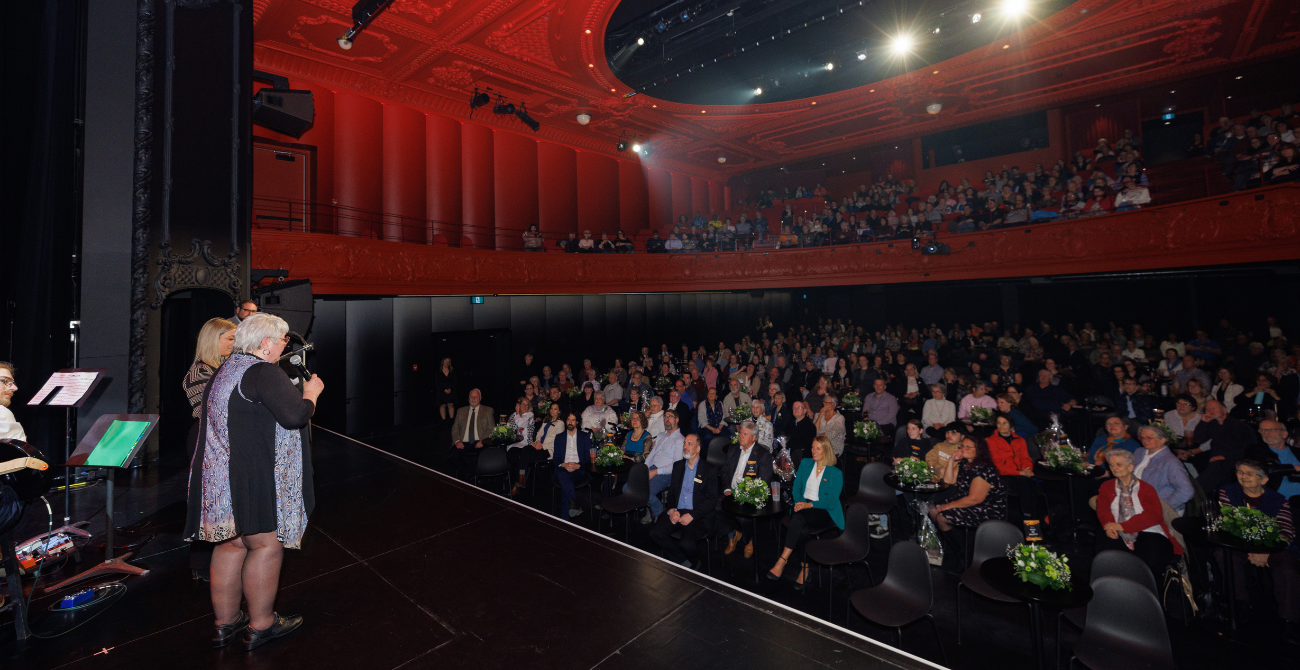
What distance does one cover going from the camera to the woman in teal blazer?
493 centimetres

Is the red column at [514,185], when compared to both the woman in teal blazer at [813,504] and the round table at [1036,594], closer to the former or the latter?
the woman in teal blazer at [813,504]

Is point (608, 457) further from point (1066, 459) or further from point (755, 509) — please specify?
point (1066, 459)

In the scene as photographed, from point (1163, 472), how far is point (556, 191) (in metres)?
15.4

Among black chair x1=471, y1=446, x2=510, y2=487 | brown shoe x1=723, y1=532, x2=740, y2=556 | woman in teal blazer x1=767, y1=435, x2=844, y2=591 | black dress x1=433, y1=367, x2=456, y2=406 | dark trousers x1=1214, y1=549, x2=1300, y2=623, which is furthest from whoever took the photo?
black dress x1=433, y1=367, x2=456, y2=406

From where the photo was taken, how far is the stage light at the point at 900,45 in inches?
421

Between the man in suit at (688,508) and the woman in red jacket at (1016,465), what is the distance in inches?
121

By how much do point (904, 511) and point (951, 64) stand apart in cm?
1088

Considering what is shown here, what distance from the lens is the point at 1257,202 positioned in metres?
8.88

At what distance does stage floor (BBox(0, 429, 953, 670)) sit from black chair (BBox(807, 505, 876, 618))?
176cm

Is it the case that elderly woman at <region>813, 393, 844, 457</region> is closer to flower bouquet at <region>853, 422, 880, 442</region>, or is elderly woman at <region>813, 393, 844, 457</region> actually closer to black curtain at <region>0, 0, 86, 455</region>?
flower bouquet at <region>853, 422, 880, 442</region>

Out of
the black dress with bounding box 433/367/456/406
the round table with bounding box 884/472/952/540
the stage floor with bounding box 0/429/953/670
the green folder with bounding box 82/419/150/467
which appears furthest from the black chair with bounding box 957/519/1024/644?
the black dress with bounding box 433/367/456/406

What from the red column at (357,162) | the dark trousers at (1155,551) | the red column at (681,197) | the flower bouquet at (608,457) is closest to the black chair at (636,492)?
the flower bouquet at (608,457)

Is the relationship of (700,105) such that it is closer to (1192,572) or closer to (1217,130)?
(1217,130)

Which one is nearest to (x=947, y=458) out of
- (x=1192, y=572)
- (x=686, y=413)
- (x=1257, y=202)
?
(x=1192, y=572)
